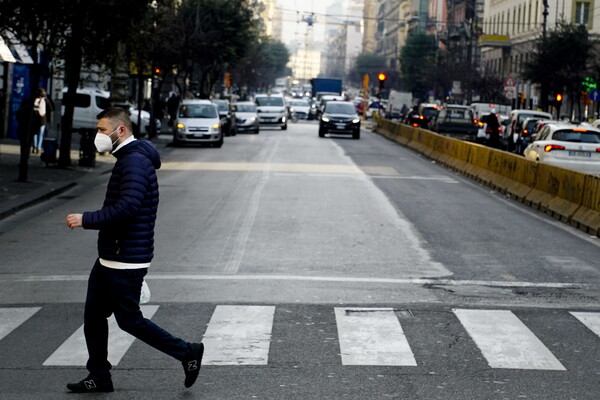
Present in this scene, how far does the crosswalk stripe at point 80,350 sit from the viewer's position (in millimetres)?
8664

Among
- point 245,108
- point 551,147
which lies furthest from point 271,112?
point 551,147

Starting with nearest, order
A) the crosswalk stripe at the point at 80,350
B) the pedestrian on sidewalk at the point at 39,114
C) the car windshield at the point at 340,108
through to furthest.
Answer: the crosswalk stripe at the point at 80,350 < the pedestrian on sidewalk at the point at 39,114 < the car windshield at the point at 340,108

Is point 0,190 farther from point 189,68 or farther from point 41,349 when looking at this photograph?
point 189,68

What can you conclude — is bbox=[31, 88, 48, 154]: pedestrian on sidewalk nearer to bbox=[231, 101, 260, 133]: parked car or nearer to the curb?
the curb

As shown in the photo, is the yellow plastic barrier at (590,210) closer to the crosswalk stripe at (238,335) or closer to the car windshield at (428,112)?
the crosswalk stripe at (238,335)

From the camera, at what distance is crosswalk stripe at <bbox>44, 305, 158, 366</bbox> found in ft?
28.4

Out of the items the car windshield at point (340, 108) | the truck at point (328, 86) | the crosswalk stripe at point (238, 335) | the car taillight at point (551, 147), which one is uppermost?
the truck at point (328, 86)

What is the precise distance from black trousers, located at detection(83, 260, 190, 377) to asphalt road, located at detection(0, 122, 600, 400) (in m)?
0.28

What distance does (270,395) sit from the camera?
7.64 m

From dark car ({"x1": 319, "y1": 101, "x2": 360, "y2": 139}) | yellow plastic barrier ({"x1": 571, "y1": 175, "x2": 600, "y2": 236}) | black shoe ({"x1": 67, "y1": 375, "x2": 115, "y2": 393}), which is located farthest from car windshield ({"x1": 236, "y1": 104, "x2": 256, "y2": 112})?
black shoe ({"x1": 67, "y1": 375, "x2": 115, "y2": 393})

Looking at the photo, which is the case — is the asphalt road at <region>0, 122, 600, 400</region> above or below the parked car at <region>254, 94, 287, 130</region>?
below

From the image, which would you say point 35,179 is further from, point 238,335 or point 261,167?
point 238,335

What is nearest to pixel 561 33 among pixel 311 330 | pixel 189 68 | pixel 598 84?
pixel 598 84

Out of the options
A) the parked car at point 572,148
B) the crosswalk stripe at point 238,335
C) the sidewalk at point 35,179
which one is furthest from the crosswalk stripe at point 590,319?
the parked car at point 572,148
